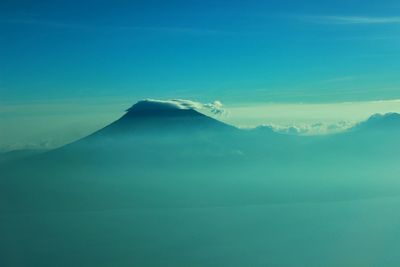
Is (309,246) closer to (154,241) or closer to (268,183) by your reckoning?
(154,241)

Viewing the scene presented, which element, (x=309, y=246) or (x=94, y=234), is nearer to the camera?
(x=309, y=246)

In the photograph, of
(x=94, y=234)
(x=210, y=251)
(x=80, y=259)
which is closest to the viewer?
(x=80, y=259)

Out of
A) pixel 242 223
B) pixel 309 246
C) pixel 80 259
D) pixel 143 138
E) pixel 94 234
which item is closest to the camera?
pixel 80 259

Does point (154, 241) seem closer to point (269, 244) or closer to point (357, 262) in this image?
point (269, 244)

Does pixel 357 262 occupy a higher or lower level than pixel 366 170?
lower

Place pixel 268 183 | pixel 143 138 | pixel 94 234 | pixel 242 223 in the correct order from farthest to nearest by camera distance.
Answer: pixel 268 183 < pixel 143 138 < pixel 242 223 < pixel 94 234

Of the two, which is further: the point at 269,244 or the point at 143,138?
the point at 143,138

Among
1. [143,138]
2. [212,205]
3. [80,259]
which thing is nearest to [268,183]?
[212,205]

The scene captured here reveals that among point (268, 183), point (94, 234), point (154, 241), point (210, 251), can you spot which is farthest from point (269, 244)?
point (268, 183)

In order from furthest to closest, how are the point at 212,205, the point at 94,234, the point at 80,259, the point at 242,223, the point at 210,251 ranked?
1. the point at 212,205
2. the point at 242,223
3. the point at 94,234
4. the point at 210,251
5. the point at 80,259
